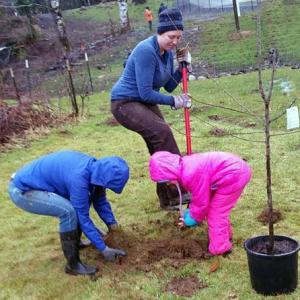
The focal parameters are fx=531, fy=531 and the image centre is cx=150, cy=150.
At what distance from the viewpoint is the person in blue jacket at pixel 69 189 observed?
3.70 m

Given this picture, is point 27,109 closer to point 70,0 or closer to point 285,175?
point 285,175

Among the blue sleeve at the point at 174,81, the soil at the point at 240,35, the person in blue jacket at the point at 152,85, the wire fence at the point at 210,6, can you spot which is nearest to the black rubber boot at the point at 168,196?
the person in blue jacket at the point at 152,85

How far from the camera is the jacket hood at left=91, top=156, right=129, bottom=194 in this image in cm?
362

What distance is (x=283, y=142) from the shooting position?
746 centimetres

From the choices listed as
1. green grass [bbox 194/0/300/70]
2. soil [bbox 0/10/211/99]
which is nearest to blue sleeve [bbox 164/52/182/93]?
green grass [bbox 194/0/300/70]

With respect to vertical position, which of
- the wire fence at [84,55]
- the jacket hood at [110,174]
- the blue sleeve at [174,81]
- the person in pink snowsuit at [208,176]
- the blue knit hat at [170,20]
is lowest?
the wire fence at [84,55]

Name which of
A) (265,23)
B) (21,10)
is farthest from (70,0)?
(265,23)

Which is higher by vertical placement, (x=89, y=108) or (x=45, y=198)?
(x=45, y=198)

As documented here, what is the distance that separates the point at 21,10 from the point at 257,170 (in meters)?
22.7

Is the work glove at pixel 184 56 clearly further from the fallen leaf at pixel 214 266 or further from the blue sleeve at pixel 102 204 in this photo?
the fallen leaf at pixel 214 266

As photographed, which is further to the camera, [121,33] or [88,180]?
[121,33]

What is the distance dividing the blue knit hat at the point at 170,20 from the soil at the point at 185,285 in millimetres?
2017

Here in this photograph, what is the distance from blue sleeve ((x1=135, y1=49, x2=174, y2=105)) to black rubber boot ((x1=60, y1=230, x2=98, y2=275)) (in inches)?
52.5

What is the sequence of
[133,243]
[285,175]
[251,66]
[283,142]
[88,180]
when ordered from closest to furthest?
[88,180]
[133,243]
[285,175]
[283,142]
[251,66]
